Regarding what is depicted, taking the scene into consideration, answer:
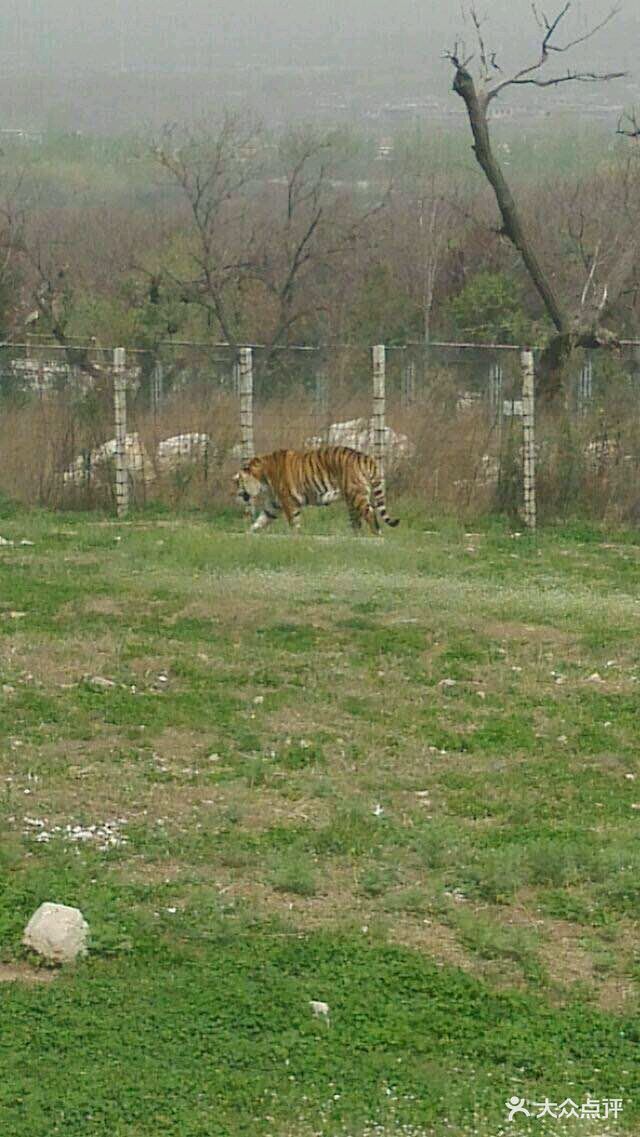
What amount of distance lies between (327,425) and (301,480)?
1284mm

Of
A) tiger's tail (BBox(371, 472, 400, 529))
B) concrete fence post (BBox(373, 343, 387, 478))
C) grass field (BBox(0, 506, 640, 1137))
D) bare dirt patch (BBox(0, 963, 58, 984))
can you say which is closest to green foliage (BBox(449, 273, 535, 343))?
concrete fence post (BBox(373, 343, 387, 478))

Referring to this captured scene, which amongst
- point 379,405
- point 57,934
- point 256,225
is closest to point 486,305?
point 256,225

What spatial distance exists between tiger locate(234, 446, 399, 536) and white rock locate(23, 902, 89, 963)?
37.3ft

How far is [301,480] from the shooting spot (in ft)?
56.4

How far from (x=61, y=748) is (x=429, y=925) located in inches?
104

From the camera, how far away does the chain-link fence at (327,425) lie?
666 inches

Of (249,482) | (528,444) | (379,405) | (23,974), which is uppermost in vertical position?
(379,405)

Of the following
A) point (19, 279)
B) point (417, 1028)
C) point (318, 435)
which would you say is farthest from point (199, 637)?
point (19, 279)

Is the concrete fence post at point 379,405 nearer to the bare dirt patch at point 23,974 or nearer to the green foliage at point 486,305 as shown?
the bare dirt patch at point 23,974

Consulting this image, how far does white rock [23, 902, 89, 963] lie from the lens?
5.48 meters

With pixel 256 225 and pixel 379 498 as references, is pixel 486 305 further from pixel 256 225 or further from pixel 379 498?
pixel 379 498

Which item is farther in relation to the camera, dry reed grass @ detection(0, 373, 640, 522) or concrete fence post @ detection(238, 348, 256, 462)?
concrete fence post @ detection(238, 348, 256, 462)

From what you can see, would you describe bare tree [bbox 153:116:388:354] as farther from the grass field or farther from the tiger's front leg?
the grass field

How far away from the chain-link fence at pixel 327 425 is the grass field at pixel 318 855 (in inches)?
193
